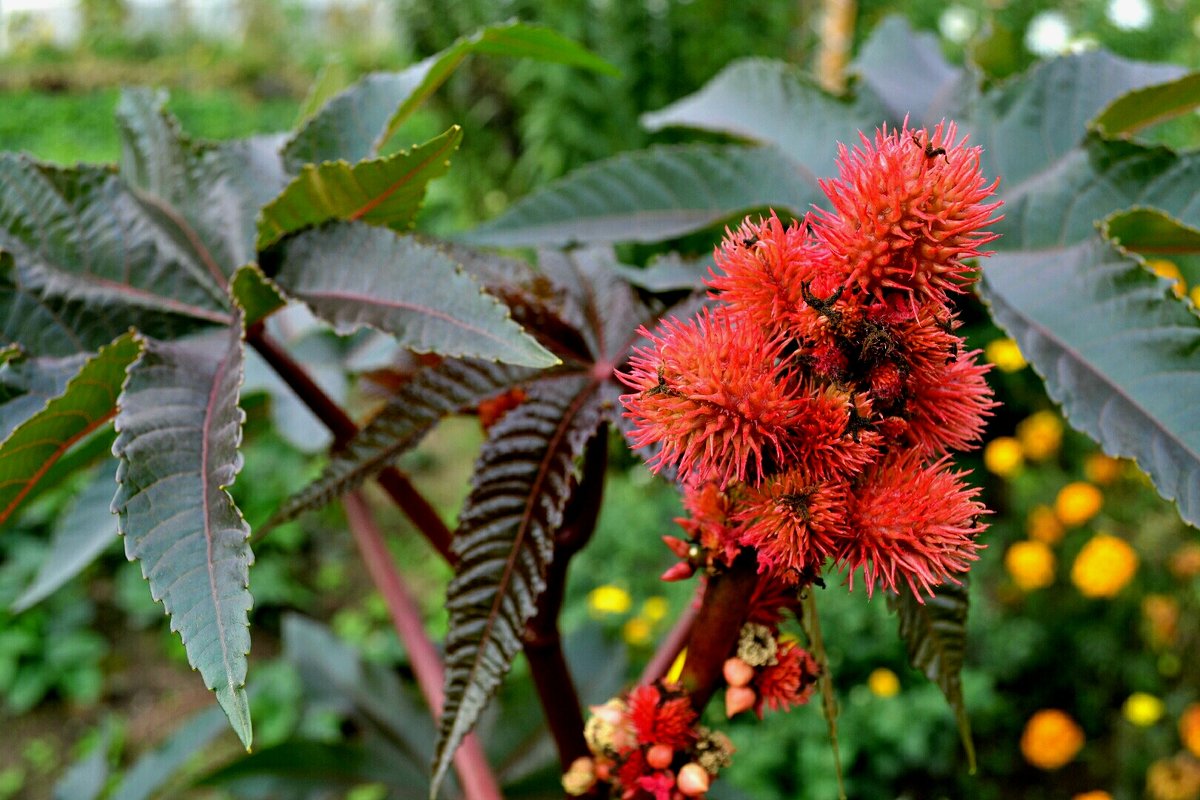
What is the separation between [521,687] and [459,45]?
2.82ft

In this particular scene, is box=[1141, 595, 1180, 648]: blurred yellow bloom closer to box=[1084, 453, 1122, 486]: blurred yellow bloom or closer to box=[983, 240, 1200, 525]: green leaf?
box=[1084, 453, 1122, 486]: blurred yellow bloom

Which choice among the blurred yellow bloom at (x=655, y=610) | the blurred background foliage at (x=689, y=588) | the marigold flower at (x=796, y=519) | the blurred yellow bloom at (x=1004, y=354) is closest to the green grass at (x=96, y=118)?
the blurred background foliage at (x=689, y=588)

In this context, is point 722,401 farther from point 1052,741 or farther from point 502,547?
point 1052,741

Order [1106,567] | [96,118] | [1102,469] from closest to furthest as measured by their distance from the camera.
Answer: [1106,567]
[1102,469]
[96,118]

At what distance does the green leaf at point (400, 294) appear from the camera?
458mm

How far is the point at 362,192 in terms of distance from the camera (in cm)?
52

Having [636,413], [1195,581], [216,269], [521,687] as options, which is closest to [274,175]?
[216,269]

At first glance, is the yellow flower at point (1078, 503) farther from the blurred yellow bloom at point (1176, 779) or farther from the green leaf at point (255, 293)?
the green leaf at point (255, 293)

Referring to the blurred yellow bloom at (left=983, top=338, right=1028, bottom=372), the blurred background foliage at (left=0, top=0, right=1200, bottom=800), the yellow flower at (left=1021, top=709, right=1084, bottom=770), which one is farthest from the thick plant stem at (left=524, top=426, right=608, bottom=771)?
the yellow flower at (left=1021, top=709, right=1084, bottom=770)

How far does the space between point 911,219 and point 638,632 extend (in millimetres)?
1871

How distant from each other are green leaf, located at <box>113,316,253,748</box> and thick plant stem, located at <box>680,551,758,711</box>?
216 mm

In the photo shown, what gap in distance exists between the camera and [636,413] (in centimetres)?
40

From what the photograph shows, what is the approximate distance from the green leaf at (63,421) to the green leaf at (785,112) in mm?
527

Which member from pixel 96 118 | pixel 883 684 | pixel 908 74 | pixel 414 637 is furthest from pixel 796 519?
pixel 96 118
